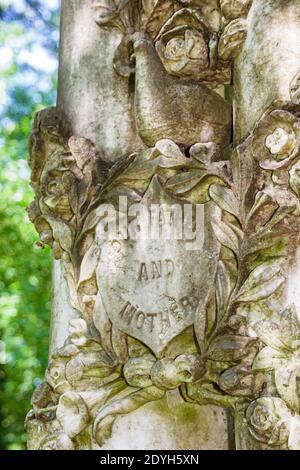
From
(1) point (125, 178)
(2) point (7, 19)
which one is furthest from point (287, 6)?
(2) point (7, 19)

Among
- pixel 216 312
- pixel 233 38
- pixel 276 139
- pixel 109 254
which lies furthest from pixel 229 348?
pixel 233 38

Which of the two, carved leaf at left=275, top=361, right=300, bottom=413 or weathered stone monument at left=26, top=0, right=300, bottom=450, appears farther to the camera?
weathered stone monument at left=26, top=0, right=300, bottom=450

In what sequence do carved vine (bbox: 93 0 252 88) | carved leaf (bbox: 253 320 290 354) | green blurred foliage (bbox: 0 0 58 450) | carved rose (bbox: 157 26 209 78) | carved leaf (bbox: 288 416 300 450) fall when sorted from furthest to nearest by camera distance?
green blurred foliage (bbox: 0 0 58 450) < carved rose (bbox: 157 26 209 78) < carved vine (bbox: 93 0 252 88) < carved leaf (bbox: 253 320 290 354) < carved leaf (bbox: 288 416 300 450)

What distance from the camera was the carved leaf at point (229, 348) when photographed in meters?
3.39

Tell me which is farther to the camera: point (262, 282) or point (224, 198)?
point (224, 198)

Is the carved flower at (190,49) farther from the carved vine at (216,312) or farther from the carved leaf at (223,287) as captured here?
the carved leaf at (223,287)

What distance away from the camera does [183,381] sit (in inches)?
138

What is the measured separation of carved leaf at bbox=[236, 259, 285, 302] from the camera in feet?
11.1

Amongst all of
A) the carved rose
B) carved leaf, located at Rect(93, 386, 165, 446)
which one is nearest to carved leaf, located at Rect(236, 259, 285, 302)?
carved leaf, located at Rect(93, 386, 165, 446)

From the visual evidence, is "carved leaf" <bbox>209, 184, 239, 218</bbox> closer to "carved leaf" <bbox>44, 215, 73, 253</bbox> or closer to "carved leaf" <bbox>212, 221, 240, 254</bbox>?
"carved leaf" <bbox>212, 221, 240, 254</bbox>

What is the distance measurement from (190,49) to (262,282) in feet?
3.92

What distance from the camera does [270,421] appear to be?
3.24 metres

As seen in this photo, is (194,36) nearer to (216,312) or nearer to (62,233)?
(62,233)
